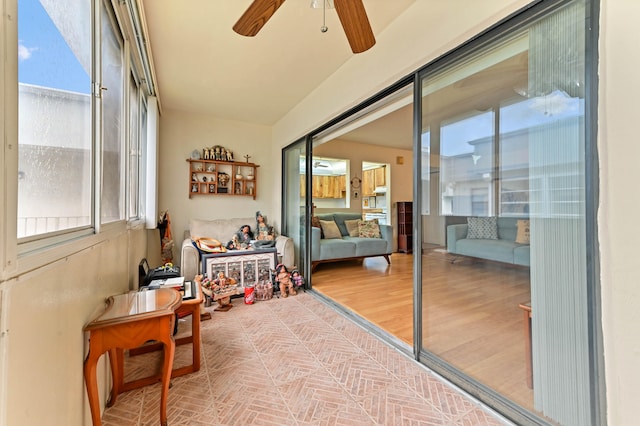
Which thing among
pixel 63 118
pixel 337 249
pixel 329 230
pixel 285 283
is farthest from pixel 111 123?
pixel 329 230

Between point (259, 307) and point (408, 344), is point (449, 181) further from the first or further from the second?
point (259, 307)

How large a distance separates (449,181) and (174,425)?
2104 mm

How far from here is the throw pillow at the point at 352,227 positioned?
520 cm

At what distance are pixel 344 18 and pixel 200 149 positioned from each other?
11.3 feet

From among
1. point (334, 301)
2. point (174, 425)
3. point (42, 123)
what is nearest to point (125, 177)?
point (42, 123)

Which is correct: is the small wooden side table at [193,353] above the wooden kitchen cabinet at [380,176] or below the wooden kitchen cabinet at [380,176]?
below

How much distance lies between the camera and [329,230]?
4.86 meters

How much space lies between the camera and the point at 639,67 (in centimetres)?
32

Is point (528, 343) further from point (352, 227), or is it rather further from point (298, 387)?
point (352, 227)

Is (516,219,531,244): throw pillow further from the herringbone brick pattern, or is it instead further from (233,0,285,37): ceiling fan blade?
(233,0,285,37): ceiling fan blade

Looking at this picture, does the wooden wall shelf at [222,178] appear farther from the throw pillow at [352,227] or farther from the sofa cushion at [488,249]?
the sofa cushion at [488,249]

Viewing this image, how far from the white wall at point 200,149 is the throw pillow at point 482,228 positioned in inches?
128

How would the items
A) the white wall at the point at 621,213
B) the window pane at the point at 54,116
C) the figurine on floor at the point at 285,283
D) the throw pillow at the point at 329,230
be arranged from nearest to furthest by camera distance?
the white wall at the point at 621,213, the window pane at the point at 54,116, the figurine on floor at the point at 285,283, the throw pillow at the point at 329,230

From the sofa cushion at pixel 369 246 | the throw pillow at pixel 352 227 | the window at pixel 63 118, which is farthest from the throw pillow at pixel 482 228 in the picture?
the throw pillow at pixel 352 227
